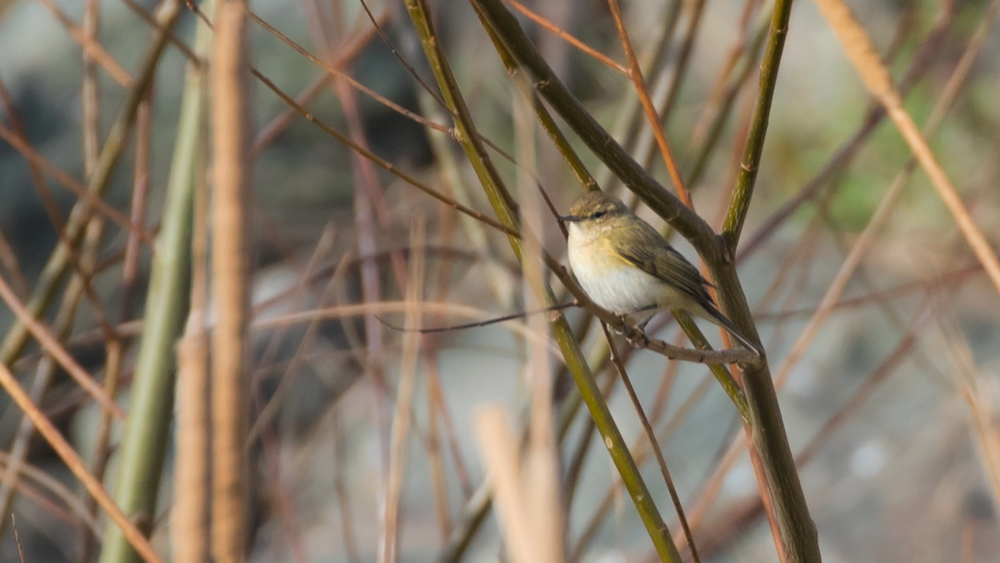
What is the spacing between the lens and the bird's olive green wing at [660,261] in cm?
155

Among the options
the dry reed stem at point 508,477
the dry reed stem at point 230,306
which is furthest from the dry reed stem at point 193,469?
the dry reed stem at point 508,477

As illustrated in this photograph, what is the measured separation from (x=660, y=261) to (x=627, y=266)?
0.07 metres

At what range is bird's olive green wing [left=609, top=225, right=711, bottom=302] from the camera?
1.55 metres

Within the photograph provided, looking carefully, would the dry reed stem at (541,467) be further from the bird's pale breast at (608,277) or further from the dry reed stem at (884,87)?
the bird's pale breast at (608,277)

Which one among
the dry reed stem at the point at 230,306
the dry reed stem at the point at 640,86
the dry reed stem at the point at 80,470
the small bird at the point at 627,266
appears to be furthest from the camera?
the small bird at the point at 627,266

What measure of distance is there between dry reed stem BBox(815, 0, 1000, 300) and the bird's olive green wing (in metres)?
0.75

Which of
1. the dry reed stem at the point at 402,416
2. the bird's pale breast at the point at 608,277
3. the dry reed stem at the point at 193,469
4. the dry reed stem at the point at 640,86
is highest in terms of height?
the bird's pale breast at the point at 608,277

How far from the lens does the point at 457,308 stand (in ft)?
3.89

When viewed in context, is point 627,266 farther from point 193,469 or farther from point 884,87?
point 193,469

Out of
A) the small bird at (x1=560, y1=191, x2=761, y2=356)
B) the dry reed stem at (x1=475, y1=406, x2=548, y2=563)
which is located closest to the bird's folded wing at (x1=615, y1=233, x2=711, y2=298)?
the small bird at (x1=560, y1=191, x2=761, y2=356)

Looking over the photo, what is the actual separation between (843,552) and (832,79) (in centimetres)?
374

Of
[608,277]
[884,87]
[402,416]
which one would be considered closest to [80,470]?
[402,416]

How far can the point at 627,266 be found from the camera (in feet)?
5.44

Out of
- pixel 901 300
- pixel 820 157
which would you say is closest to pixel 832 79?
pixel 820 157
